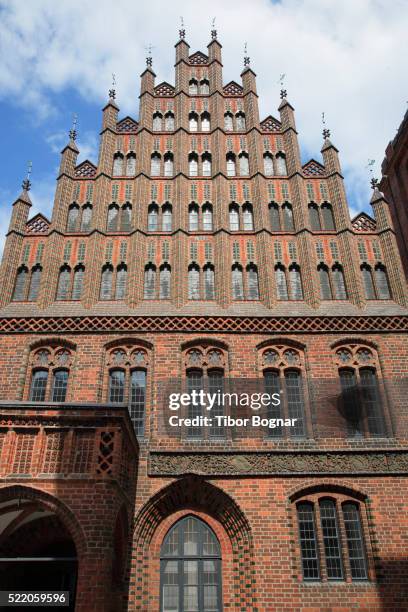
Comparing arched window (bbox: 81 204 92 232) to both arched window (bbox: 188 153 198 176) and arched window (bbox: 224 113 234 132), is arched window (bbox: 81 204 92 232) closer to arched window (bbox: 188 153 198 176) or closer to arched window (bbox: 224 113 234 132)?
arched window (bbox: 188 153 198 176)

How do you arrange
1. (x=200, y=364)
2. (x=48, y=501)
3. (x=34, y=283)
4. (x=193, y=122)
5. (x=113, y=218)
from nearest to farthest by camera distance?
(x=48, y=501), (x=200, y=364), (x=34, y=283), (x=113, y=218), (x=193, y=122)

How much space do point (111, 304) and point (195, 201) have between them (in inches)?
192

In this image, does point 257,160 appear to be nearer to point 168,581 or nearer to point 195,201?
point 195,201

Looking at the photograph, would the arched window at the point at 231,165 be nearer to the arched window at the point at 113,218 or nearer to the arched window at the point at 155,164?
the arched window at the point at 155,164

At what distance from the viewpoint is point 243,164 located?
2028cm

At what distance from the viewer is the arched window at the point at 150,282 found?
1744cm

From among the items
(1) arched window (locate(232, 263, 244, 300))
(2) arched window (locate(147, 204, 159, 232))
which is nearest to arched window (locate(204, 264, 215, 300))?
(1) arched window (locate(232, 263, 244, 300))

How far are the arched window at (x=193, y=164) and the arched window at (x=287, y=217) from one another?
3.43m

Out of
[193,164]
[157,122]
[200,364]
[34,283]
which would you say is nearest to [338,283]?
[200,364]

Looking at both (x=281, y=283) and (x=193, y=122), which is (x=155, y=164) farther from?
(x=281, y=283)

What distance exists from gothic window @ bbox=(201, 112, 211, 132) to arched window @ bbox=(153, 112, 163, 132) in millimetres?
1565

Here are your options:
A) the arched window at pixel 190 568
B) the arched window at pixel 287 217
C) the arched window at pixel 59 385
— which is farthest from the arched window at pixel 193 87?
the arched window at pixel 190 568

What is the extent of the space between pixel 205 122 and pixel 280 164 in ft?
11.1

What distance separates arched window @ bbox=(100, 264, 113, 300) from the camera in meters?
17.4
